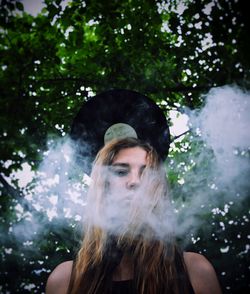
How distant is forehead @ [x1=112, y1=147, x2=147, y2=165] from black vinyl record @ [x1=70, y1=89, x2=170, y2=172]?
15cm

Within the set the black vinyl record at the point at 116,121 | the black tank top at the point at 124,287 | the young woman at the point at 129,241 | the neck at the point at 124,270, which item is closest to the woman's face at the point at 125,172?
the young woman at the point at 129,241

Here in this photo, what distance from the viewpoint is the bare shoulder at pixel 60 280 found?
7.13ft

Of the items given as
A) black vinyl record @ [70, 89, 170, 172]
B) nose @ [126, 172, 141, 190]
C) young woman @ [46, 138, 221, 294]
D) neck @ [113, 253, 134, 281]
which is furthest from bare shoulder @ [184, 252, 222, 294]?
black vinyl record @ [70, 89, 170, 172]

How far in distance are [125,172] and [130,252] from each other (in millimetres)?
656

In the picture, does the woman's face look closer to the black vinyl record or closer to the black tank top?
the black vinyl record

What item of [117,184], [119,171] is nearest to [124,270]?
[117,184]

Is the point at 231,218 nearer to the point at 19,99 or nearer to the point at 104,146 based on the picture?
the point at 104,146

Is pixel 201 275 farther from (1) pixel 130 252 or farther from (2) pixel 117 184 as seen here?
(2) pixel 117 184

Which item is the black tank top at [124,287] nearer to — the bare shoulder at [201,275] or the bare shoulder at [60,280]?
the bare shoulder at [201,275]

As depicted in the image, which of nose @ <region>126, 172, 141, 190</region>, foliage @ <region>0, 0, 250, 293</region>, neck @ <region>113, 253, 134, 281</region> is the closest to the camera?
neck @ <region>113, 253, 134, 281</region>

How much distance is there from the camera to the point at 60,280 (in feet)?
7.32

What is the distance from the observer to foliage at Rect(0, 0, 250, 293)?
3219 mm

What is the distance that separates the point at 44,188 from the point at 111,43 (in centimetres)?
200

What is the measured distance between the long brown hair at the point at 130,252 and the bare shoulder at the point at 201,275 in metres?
0.05
